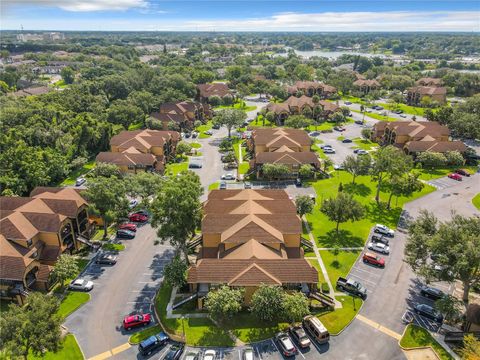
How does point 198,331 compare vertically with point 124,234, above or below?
below

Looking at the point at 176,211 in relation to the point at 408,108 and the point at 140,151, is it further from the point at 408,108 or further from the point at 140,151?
the point at 408,108

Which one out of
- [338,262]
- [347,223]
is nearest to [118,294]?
[338,262]

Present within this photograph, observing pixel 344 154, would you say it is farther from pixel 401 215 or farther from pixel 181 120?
pixel 181 120

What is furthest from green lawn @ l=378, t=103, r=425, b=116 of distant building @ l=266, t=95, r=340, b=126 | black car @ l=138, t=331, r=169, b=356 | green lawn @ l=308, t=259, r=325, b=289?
black car @ l=138, t=331, r=169, b=356

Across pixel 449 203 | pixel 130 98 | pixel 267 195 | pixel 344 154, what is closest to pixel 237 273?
pixel 267 195

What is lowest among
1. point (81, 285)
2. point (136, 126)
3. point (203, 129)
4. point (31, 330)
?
point (81, 285)

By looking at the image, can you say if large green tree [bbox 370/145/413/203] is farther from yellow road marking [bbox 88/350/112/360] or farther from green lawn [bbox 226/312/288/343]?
yellow road marking [bbox 88/350/112/360]

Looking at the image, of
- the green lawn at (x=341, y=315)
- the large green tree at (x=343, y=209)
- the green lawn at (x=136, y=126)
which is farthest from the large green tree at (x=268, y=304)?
the green lawn at (x=136, y=126)
